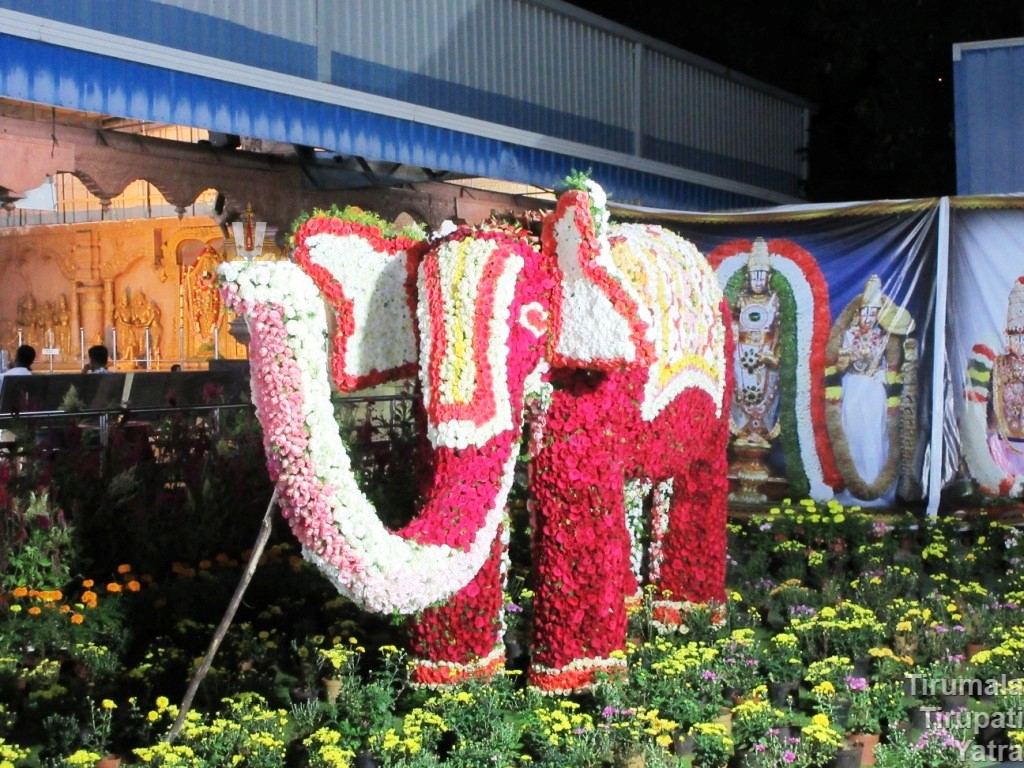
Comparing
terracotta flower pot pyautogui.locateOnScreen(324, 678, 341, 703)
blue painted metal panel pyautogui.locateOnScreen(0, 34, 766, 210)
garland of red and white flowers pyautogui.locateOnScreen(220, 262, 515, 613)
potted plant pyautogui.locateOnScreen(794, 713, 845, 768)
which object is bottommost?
potted plant pyautogui.locateOnScreen(794, 713, 845, 768)

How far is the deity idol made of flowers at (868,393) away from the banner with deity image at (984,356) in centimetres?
34

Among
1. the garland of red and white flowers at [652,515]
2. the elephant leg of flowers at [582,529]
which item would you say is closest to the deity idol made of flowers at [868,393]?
the garland of red and white flowers at [652,515]

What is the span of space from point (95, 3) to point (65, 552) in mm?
2794

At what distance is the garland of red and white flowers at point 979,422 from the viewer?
30.0ft

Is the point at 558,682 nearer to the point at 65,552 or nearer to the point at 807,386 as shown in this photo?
the point at 65,552

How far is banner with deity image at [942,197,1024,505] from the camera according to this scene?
9.08 metres

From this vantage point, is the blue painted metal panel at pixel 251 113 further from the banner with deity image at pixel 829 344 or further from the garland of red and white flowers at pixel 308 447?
the garland of red and white flowers at pixel 308 447

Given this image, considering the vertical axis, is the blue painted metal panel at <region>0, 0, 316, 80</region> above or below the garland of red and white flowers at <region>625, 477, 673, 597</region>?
above

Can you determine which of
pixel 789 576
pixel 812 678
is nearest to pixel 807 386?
pixel 789 576

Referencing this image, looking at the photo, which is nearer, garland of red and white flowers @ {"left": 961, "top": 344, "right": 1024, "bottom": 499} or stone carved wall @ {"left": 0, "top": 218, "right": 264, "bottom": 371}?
garland of red and white flowers @ {"left": 961, "top": 344, "right": 1024, "bottom": 499}

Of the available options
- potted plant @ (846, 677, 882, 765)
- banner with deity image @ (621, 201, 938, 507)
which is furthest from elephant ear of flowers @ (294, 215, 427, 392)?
banner with deity image @ (621, 201, 938, 507)

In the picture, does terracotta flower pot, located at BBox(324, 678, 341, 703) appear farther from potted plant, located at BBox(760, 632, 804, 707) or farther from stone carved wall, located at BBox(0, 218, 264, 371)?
stone carved wall, located at BBox(0, 218, 264, 371)

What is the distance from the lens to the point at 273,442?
4.25m

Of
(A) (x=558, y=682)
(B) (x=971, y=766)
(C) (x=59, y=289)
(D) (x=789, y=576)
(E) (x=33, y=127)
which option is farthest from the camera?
(C) (x=59, y=289)
